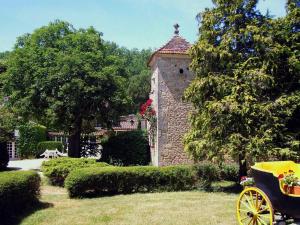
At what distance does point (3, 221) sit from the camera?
33.9ft

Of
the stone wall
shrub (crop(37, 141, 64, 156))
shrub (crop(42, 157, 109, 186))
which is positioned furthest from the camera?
shrub (crop(37, 141, 64, 156))

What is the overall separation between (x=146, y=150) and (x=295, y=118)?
10.9 metres

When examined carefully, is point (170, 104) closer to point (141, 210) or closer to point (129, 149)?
Answer: point (129, 149)

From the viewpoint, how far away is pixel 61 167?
17062 millimetres

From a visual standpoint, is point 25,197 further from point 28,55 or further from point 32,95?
point 28,55

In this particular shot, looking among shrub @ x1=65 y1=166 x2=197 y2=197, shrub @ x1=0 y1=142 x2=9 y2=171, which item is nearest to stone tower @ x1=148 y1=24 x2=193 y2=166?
shrub @ x1=65 y1=166 x2=197 y2=197

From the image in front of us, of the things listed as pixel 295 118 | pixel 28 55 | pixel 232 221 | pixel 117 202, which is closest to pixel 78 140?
pixel 28 55

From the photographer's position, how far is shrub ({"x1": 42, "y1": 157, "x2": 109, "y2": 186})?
1691 cm

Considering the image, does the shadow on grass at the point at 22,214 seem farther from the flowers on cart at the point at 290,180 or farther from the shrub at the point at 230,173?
the shrub at the point at 230,173

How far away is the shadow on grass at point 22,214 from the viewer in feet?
34.1

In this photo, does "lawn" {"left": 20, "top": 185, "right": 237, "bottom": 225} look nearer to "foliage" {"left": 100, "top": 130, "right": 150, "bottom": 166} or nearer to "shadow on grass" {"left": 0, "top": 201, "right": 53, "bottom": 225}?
"shadow on grass" {"left": 0, "top": 201, "right": 53, "bottom": 225}

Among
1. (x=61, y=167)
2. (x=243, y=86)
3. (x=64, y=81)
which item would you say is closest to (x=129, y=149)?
(x=64, y=81)

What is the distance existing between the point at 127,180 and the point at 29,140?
2858cm

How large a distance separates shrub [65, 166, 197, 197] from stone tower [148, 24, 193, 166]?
19.3 feet
